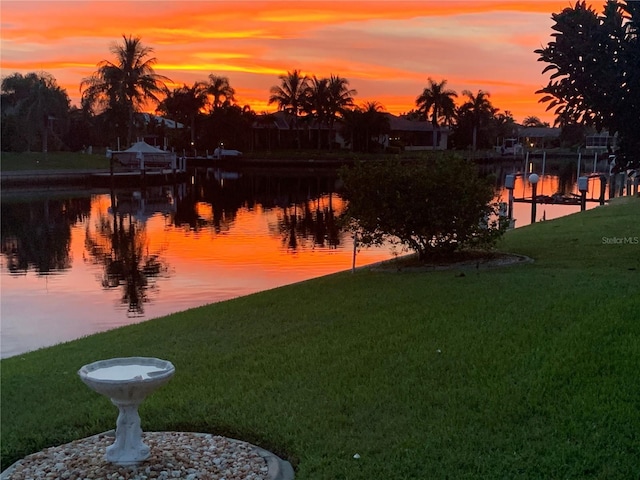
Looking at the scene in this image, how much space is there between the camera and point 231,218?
112 ft

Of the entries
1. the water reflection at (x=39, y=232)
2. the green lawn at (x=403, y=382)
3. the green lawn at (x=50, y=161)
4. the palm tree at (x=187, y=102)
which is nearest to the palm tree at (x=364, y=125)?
the palm tree at (x=187, y=102)

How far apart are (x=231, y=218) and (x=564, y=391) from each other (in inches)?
1144

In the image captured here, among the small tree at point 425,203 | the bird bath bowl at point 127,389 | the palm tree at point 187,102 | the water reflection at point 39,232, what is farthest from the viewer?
the palm tree at point 187,102

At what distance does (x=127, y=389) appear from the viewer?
16.1ft

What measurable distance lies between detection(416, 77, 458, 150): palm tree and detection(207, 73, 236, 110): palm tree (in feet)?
84.0

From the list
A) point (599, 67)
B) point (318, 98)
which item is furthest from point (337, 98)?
point (599, 67)

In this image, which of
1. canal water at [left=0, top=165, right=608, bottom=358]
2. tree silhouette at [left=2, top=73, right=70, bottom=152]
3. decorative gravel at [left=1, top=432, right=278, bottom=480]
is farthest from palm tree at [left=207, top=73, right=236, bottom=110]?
decorative gravel at [left=1, top=432, right=278, bottom=480]

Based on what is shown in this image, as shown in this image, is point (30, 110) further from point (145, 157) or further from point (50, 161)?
point (145, 157)

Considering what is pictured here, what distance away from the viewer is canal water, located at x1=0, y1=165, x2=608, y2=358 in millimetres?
15016

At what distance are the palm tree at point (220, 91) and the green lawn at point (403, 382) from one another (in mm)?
80780

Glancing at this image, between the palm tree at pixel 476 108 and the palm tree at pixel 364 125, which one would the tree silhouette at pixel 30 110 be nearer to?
the palm tree at pixel 364 125

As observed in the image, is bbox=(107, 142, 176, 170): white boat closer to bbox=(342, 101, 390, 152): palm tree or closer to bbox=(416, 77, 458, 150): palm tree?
bbox=(342, 101, 390, 152): palm tree

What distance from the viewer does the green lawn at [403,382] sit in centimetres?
512
